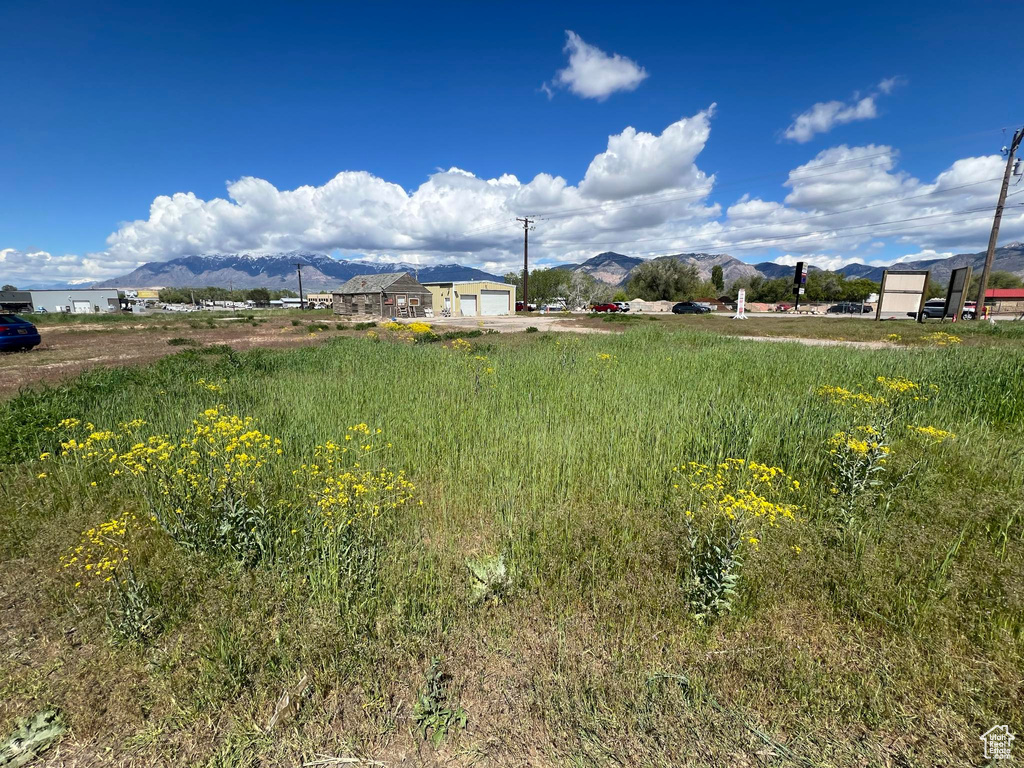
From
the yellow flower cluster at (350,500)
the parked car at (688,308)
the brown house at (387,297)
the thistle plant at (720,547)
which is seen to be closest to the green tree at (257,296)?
the brown house at (387,297)

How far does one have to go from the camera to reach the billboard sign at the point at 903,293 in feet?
83.8

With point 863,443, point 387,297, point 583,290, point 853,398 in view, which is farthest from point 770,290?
point 863,443

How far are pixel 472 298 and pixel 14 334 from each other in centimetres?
4304

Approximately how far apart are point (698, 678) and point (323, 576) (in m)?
2.55

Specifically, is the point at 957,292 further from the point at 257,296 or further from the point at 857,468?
the point at 257,296

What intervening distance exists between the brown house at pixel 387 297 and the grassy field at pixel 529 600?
50.3 m

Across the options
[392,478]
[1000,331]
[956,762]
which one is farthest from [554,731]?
[1000,331]

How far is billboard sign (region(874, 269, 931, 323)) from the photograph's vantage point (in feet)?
83.8

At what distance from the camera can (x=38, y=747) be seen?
197 centimetres

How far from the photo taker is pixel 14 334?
1551 cm

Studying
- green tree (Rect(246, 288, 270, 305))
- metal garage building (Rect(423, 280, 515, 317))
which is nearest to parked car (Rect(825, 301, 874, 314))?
metal garage building (Rect(423, 280, 515, 317))

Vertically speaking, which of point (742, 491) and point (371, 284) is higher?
point (371, 284)

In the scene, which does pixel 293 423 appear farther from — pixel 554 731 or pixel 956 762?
pixel 956 762

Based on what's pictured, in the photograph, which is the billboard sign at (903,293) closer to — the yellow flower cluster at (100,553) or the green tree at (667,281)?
the yellow flower cluster at (100,553)
